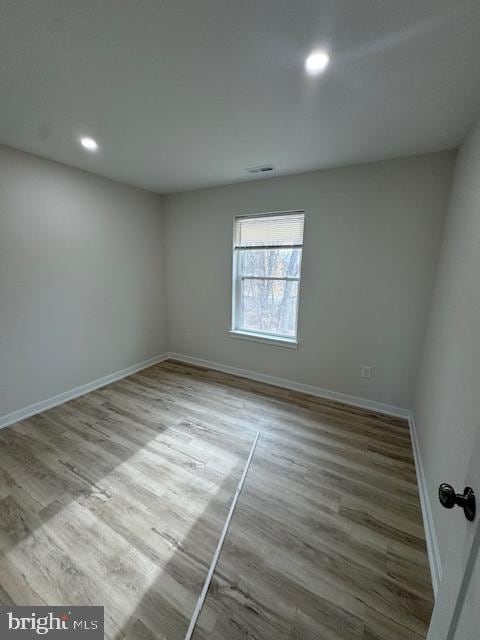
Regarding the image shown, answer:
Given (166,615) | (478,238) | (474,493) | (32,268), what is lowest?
(166,615)

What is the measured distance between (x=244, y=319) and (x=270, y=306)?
43 cm

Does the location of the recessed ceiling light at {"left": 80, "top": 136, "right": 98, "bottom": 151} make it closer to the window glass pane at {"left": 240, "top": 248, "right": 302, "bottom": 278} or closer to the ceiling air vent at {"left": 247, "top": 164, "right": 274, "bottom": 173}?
the ceiling air vent at {"left": 247, "top": 164, "right": 274, "bottom": 173}

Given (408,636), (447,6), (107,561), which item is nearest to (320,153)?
(447,6)

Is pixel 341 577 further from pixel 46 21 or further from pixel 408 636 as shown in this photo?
pixel 46 21

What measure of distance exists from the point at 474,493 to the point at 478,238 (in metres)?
1.32

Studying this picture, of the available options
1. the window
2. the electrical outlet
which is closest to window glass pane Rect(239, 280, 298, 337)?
the window

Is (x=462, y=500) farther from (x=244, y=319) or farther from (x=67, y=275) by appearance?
(x=67, y=275)

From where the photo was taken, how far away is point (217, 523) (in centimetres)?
147

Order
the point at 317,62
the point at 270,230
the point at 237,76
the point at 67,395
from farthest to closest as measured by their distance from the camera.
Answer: the point at 270,230, the point at 67,395, the point at 237,76, the point at 317,62

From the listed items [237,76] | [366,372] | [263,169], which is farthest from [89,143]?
[366,372]

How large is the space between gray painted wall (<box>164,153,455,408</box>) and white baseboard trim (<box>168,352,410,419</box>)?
7 cm

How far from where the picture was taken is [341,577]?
1.22 m

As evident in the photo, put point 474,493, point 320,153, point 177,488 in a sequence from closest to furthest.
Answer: point 474,493, point 177,488, point 320,153

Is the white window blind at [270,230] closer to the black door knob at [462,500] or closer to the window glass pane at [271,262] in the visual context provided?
the window glass pane at [271,262]
